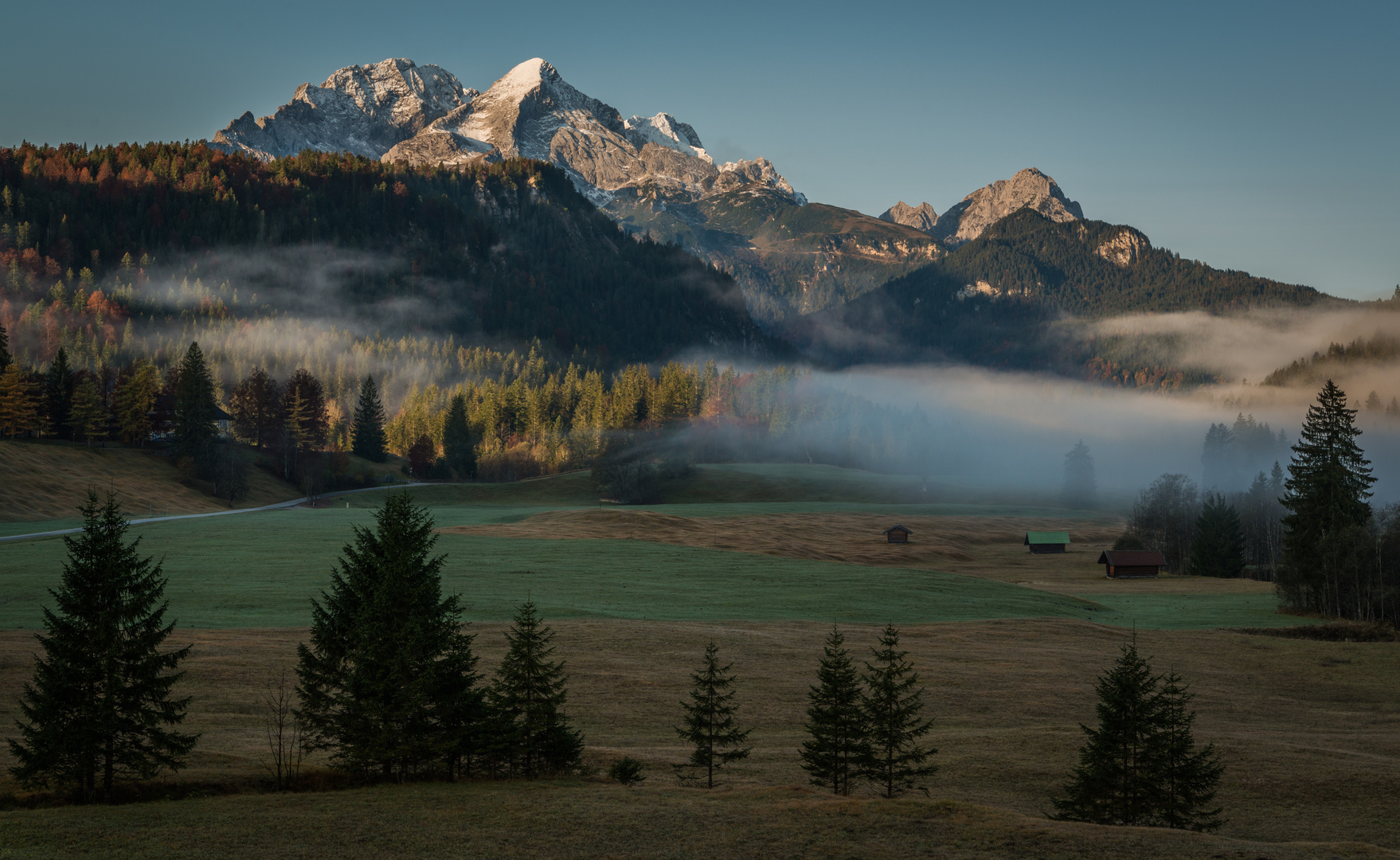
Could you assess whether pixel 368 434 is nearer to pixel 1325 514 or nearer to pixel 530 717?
pixel 1325 514

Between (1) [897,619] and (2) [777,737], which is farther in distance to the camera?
(1) [897,619]

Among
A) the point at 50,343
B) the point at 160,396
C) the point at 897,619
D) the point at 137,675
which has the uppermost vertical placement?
the point at 50,343

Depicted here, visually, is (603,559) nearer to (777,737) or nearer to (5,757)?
(777,737)

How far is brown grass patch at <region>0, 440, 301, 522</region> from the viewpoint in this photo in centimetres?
9381

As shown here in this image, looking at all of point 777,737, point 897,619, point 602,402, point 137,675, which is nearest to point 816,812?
point 777,737

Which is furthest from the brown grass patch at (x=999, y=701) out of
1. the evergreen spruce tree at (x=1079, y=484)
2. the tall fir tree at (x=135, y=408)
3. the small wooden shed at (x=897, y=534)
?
the evergreen spruce tree at (x=1079, y=484)

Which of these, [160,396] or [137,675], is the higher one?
[160,396]

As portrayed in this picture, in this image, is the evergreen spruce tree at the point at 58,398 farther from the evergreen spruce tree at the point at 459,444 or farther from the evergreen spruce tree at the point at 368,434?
the evergreen spruce tree at the point at 459,444

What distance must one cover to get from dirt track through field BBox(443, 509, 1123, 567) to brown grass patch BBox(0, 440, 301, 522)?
36906 millimetres

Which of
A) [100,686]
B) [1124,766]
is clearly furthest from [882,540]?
[100,686]

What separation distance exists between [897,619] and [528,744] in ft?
130

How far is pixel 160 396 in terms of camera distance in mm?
130625

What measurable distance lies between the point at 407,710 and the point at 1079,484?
16308 centimetres

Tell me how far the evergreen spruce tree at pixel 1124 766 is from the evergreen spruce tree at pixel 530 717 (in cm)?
1399
